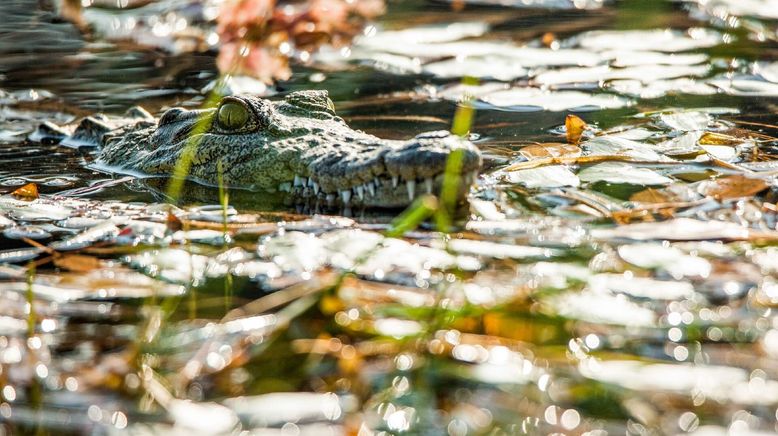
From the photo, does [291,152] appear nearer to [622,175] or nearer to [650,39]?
[622,175]

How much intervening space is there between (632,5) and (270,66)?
4276 mm

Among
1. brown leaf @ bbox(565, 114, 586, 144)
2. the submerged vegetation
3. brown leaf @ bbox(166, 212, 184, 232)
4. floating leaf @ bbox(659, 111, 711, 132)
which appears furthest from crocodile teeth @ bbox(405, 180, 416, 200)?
floating leaf @ bbox(659, 111, 711, 132)

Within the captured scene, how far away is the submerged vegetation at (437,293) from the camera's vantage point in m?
2.43

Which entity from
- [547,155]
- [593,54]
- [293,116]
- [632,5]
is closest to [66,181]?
[293,116]

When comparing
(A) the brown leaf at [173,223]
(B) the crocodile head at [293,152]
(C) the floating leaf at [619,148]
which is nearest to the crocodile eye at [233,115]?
(B) the crocodile head at [293,152]

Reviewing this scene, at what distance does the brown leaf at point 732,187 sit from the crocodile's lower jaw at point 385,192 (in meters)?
0.99

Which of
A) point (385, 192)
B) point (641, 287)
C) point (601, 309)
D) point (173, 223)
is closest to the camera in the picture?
point (601, 309)

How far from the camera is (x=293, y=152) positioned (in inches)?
188

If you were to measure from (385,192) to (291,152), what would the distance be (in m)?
0.85

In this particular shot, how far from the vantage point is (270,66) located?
27.9 ft

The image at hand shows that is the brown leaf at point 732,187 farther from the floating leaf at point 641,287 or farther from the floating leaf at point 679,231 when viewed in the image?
the floating leaf at point 641,287

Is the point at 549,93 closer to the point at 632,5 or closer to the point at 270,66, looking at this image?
the point at 270,66

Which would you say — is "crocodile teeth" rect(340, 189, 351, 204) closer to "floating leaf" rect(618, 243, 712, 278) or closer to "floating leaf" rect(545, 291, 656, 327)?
"floating leaf" rect(618, 243, 712, 278)

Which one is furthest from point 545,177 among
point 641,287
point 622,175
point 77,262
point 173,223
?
point 77,262
